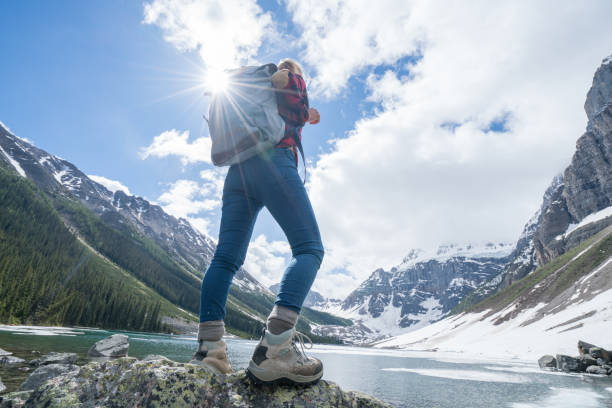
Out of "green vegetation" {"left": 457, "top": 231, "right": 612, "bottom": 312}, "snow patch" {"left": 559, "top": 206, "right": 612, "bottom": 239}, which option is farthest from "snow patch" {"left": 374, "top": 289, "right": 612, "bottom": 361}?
"snow patch" {"left": 559, "top": 206, "right": 612, "bottom": 239}

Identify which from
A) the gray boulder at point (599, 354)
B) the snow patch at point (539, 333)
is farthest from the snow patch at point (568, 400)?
the snow patch at point (539, 333)

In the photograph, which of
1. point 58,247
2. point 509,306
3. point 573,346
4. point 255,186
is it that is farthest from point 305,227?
point 58,247

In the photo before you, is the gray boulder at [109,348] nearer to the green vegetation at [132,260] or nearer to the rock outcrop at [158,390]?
the rock outcrop at [158,390]

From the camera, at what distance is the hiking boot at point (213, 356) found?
293 centimetres

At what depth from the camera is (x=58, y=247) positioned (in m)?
127

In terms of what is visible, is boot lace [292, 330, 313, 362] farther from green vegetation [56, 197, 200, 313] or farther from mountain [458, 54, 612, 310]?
green vegetation [56, 197, 200, 313]

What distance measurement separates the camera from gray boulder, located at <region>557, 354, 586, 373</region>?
3066 centimetres

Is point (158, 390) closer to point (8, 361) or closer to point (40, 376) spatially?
point (40, 376)

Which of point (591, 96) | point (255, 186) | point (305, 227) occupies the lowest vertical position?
point (305, 227)

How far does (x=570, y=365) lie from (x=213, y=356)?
4088 centimetres

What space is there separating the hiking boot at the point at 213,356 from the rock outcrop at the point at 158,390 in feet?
0.84

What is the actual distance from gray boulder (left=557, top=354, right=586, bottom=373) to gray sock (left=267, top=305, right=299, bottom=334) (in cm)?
4067

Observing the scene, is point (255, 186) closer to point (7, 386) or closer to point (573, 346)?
point (7, 386)

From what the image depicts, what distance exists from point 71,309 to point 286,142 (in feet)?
320
